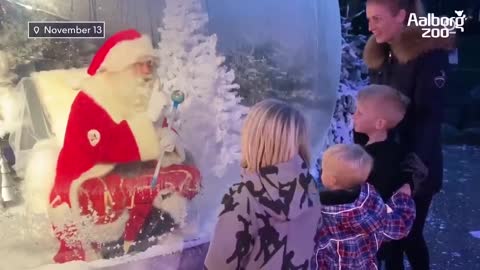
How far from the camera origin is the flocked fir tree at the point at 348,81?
4102mm

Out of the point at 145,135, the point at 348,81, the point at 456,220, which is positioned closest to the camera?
the point at 145,135

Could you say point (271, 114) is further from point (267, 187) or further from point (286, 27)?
point (286, 27)

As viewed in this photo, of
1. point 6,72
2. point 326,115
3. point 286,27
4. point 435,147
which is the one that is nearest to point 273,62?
point 286,27

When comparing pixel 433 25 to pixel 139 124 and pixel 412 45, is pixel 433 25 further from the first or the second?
pixel 139 124

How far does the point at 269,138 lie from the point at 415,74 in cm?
87

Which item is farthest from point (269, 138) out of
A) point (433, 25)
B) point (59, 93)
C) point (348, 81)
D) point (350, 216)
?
point (348, 81)

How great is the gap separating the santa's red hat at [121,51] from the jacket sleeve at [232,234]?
543mm

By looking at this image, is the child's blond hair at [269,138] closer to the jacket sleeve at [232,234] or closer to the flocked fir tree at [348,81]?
the jacket sleeve at [232,234]

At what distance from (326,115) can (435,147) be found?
1.40 feet

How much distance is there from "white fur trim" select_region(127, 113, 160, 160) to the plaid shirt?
0.54 meters

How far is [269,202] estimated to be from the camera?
1941 millimetres

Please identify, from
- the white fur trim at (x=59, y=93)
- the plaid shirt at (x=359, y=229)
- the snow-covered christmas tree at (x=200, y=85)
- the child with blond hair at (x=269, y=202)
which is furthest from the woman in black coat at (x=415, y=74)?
the white fur trim at (x=59, y=93)

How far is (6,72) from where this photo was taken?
6.72ft

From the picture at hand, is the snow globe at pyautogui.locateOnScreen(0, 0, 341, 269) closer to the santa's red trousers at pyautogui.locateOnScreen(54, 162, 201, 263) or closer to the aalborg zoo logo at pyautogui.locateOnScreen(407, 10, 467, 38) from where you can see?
the santa's red trousers at pyautogui.locateOnScreen(54, 162, 201, 263)
